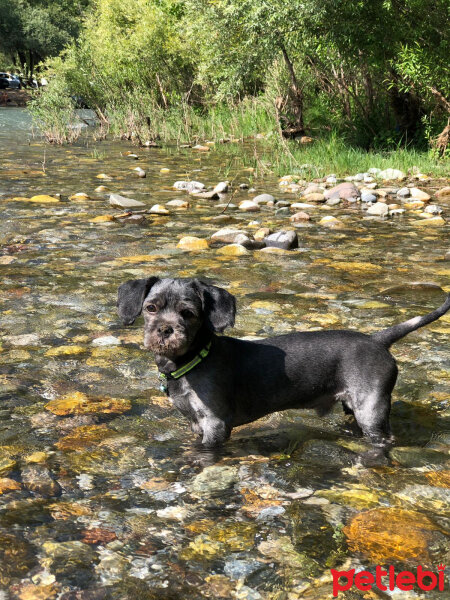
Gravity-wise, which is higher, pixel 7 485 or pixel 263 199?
pixel 263 199

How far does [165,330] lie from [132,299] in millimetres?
486

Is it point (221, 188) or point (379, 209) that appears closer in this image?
point (379, 209)

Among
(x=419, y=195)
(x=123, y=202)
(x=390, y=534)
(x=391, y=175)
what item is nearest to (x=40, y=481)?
(x=390, y=534)

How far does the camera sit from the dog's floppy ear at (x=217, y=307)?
14.1 feet

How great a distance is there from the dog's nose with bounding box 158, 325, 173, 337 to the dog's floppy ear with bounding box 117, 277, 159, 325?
1.33 ft

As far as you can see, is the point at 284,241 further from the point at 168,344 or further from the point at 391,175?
the point at 391,175

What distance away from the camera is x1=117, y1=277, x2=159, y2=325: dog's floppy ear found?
4465 mm

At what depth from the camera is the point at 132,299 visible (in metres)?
4.47

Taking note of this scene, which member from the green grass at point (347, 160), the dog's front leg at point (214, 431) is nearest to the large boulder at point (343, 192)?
the green grass at point (347, 160)

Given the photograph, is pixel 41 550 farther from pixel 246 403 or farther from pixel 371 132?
pixel 371 132

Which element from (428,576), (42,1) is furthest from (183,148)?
(42,1)

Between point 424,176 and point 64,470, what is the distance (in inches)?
524

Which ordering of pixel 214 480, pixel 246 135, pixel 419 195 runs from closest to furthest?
pixel 214 480 → pixel 419 195 → pixel 246 135

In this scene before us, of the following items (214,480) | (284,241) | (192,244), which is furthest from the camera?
A: (192,244)
